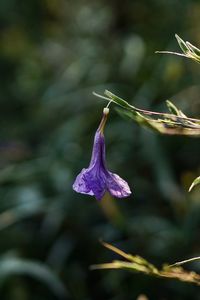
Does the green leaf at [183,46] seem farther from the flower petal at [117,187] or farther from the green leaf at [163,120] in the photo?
the flower petal at [117,187]

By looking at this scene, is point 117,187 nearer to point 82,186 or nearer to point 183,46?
point 82,186

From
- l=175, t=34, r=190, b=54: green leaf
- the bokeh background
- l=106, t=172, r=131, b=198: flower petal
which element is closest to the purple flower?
l=106, t=172, r=131, b=198: flower petal

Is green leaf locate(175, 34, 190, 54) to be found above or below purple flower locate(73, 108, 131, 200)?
above

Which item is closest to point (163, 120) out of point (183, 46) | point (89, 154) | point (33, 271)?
point (183, 46)

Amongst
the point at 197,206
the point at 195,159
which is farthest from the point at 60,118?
the point at 197,206

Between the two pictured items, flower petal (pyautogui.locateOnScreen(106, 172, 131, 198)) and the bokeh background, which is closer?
flower petal (pyautogui.locateOnScreen(106, 172, 131, 198))

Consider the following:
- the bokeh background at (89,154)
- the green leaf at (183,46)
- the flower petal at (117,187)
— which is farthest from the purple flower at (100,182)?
the bokeh background at (89,154)

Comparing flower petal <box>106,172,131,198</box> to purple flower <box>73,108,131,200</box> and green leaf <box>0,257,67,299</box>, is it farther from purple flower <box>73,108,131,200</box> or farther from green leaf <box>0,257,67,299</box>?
green leaf <box>0,257,67,299</box>

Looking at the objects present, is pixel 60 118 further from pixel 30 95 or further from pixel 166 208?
pixel 166 208
